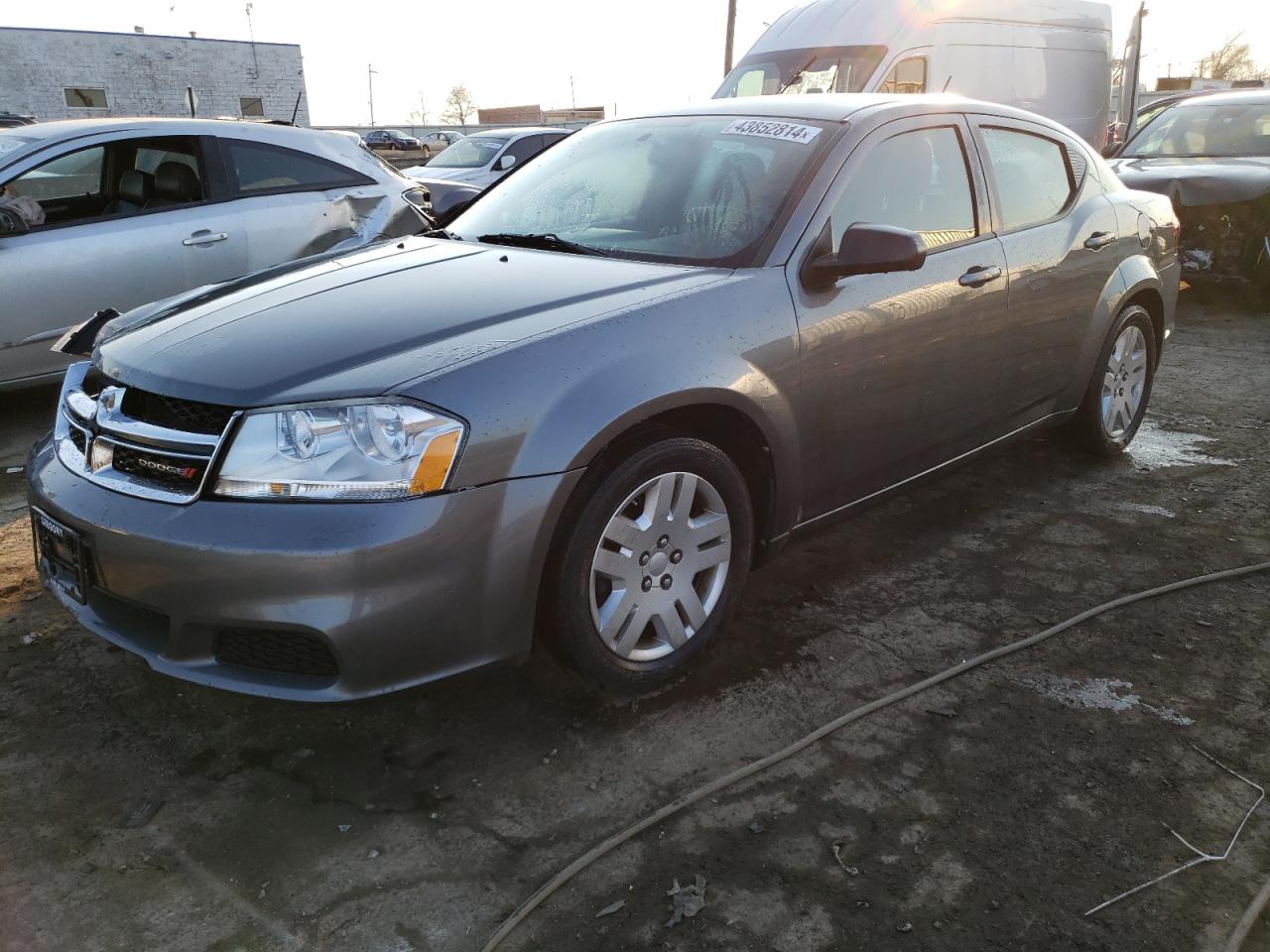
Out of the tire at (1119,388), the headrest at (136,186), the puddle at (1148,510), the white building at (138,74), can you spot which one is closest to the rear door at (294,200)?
the headrest at (136,186)

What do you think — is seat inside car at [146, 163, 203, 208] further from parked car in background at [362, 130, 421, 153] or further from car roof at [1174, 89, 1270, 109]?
parked car in background at [362, 130, 421, 153]

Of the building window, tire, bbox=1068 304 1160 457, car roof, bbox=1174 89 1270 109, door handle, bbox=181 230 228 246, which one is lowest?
tire, bbox=1068 304 1160 457

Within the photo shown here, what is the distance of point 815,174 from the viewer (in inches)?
124

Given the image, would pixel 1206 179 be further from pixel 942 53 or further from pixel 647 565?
pixel 647 565

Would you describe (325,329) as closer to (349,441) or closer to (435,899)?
(349,441)

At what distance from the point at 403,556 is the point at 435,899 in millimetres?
727

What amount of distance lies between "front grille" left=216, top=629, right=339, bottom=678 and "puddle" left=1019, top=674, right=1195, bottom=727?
1.99 m

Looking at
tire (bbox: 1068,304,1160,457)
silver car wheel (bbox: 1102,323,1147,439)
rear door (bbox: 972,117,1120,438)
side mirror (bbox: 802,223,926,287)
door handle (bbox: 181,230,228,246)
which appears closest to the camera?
side mirror (bbox: 802,223,926,287)

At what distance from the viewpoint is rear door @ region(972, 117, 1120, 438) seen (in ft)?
12.6

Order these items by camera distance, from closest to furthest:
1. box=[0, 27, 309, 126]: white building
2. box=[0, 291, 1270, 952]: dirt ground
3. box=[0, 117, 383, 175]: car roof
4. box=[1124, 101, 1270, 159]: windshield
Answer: box=[0, 291, 1270, 952]: dirt ground → box=[0, 117, 383, 175]: car roof → box=[1124, 101, 1270, 159]: windshield → box=[0, 27, 309, 126]: white building

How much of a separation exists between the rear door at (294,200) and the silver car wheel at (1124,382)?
13.9 ft

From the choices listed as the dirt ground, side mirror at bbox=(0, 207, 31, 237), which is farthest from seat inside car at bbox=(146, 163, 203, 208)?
the dirt ground

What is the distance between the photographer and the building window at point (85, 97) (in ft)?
139

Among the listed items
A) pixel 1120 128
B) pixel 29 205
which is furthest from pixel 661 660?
pixel 1120 128
